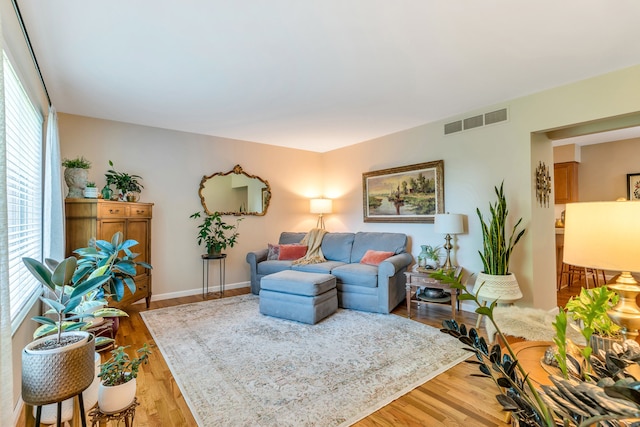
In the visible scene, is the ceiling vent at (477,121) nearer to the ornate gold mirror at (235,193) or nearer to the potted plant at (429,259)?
the potted plant at (429,259)

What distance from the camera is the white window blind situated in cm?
196

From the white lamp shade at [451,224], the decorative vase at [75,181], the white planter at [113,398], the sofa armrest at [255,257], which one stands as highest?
the decorative vase at [75,181]

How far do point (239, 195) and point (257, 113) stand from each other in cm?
178

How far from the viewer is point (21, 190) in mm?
2234

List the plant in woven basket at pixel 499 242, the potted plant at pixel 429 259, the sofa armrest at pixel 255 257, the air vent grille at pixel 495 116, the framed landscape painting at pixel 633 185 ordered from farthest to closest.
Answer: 1. the framed landscape painting at pixel 633 185
2. the sofa armrest at pixel 255 257
3. the potted plant at pixel 429 259
4. the air vent grille at pixel 495 116
5. the plant in woven basket at pixel 499 242

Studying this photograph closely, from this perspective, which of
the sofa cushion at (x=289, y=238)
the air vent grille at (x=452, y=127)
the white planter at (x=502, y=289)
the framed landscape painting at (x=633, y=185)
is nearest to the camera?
the white planter at (x=502, y=289)

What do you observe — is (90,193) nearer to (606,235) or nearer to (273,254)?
(273,254)

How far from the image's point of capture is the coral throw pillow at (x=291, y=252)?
4707 mm

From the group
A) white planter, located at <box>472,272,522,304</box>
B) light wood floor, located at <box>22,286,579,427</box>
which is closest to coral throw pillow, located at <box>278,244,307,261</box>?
light wood floor, located at <box>22,286,579,427</box>

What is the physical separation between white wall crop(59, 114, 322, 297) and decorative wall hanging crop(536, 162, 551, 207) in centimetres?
380

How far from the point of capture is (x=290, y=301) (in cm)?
347

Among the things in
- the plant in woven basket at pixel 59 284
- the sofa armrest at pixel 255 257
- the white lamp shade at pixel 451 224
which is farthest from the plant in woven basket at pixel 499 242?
the plant in woven basket at pixel 59 284

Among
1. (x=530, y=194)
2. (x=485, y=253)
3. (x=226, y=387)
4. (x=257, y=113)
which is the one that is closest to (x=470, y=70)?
(x=530, y=194)

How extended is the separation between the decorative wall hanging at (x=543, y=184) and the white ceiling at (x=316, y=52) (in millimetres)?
904
